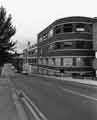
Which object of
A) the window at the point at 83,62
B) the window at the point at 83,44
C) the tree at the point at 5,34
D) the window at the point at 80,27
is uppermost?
the window at the point at 80,27

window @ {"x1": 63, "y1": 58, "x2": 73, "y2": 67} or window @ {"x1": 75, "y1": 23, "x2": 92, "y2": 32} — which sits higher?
window @ {"x1": 75, "y1": 23, "x2": 92, "y2": 32}

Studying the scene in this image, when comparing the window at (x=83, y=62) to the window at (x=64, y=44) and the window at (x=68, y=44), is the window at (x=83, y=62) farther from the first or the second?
the window at (x=64, y=44)

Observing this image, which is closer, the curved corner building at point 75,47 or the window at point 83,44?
the curved corner building at point 75,47

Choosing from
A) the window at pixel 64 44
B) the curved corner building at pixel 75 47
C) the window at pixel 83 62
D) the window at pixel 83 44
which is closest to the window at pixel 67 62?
the curved corner building at pixel 75 47

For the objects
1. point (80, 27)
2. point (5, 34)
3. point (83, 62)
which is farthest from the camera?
point (80, 27)

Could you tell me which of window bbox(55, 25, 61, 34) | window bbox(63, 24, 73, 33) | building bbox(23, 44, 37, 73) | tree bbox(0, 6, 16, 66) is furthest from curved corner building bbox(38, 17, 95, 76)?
building bbox(23, 44, 37, 73)

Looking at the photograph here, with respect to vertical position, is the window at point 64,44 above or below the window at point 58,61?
above

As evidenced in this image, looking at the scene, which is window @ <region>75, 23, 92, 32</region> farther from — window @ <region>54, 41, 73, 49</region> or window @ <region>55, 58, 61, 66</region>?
window @ <region>55, 58, 61, 66</region>

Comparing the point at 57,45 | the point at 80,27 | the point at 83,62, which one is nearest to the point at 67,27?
the point at 80,27

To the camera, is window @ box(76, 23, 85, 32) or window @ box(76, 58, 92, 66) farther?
window @ box(76, 23, 85, 32)

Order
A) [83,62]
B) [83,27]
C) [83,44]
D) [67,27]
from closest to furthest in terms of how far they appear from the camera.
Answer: [83,62] → [83,44] → [83,27] → [67,27]

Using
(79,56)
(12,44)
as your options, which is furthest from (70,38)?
(12,44)

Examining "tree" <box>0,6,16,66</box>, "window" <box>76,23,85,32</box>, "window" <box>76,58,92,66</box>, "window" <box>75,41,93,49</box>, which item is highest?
"window" <box>76,23,85,32</box>

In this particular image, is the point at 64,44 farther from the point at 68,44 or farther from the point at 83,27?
the point at 83,27
